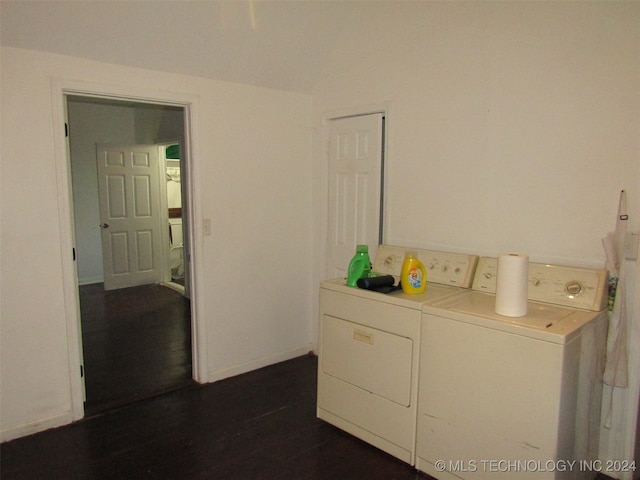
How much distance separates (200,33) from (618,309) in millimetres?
2729

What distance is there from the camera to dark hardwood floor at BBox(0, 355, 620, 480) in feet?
7.36

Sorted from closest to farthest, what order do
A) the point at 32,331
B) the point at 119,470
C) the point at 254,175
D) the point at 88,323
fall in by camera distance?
the point at 119,470 → the point at 32,331 → the point at 254,175 → the point at 88,323

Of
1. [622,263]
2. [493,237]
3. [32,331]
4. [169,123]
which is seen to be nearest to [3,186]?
[32,331]

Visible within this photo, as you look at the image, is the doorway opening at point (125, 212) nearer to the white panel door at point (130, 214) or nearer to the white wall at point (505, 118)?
the white panel door at point (130, 214)

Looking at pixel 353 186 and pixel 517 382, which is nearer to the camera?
pixel 517 382

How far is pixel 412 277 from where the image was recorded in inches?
93.6

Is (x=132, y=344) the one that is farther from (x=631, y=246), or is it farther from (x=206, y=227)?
(x=631, y=246)

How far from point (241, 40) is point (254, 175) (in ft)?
3.04

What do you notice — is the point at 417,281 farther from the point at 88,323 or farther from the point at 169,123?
the point at 169,123

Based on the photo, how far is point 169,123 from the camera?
575 cm

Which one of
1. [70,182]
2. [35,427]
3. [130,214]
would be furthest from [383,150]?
[130,214]

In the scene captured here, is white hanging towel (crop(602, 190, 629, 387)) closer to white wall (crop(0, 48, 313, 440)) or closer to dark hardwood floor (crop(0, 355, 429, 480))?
dark hardwood floor (crop(0, 355, 429, 480))

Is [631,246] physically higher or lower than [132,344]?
higher

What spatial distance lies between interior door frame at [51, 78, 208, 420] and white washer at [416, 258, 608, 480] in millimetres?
1825
